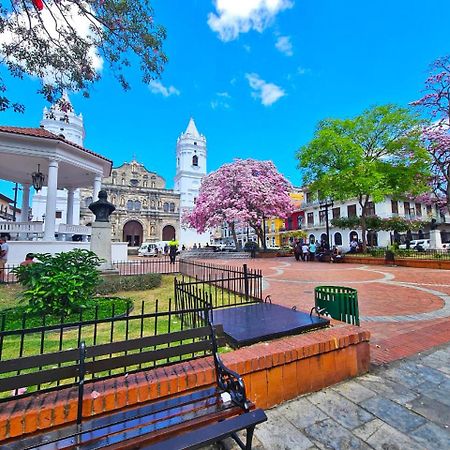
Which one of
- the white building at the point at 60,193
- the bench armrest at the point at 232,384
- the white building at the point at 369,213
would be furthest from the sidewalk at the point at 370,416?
the white building at the point at 60,193

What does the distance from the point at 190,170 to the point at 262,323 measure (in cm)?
5439

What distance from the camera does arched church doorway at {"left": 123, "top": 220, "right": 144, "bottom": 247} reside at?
50.0 m

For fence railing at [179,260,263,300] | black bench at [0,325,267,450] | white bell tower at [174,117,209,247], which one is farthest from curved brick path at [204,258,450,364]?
white bell tower at [174,117,209,247]

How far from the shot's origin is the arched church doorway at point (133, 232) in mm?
50031

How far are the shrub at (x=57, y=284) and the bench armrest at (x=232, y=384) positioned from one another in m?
3.39

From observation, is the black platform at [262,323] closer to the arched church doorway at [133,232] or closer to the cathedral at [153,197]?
the cathedral at [153,197]

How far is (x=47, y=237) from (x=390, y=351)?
13.7 m

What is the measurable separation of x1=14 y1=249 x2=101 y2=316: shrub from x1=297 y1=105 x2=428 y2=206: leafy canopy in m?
17.5

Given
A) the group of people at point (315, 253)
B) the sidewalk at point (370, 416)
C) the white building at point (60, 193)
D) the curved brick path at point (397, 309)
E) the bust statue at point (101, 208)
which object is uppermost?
the white building at point (60, 193)

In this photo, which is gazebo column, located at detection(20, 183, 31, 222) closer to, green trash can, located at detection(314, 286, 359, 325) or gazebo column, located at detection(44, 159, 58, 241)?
gazebo column, located at detection(44, 159, 58, 241)

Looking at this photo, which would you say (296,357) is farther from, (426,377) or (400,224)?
(400,224)

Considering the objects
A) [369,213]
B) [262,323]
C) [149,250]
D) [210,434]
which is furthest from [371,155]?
[149,250]

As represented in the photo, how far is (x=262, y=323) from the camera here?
3484 mm

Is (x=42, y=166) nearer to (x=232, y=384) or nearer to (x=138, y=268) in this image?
(x=138, y=268)
